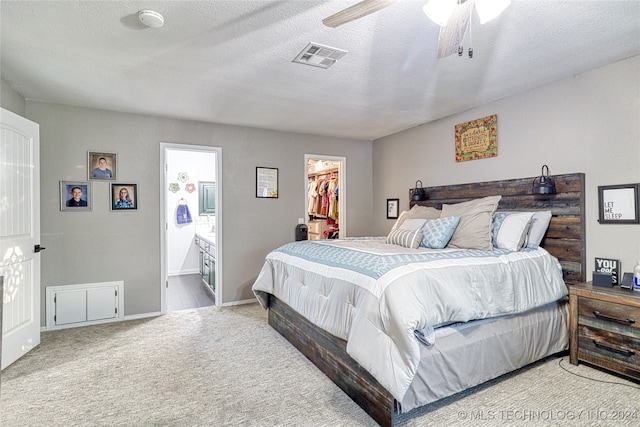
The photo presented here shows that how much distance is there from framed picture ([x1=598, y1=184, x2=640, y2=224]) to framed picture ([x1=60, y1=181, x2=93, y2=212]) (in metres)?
5.05

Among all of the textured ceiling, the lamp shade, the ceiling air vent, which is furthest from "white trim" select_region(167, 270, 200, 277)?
the lamp shade

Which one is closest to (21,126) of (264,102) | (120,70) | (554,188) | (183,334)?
(120,70)

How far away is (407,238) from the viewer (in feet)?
10.6

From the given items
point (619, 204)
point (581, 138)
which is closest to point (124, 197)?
point (581, 138)

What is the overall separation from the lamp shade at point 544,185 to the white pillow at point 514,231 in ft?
0.73

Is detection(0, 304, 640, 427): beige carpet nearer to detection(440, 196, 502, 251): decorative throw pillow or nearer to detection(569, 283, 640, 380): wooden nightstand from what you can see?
detection(569, 283, 640, 380): wooden nightstand

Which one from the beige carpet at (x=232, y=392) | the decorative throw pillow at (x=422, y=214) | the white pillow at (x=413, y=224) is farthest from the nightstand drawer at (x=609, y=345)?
the decorative throw pillow at (x=422, y=214)

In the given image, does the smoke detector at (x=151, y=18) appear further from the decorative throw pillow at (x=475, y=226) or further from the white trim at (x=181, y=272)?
the white trim at (x=181, y=272)

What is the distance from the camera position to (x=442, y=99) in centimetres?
350

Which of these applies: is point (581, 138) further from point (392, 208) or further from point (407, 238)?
point (392, 208)

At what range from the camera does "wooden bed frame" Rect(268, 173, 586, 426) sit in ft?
6.67

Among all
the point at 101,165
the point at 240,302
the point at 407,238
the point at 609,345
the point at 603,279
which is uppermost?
the point at 101,165

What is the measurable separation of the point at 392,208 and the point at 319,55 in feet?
10.0

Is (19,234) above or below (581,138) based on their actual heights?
below
